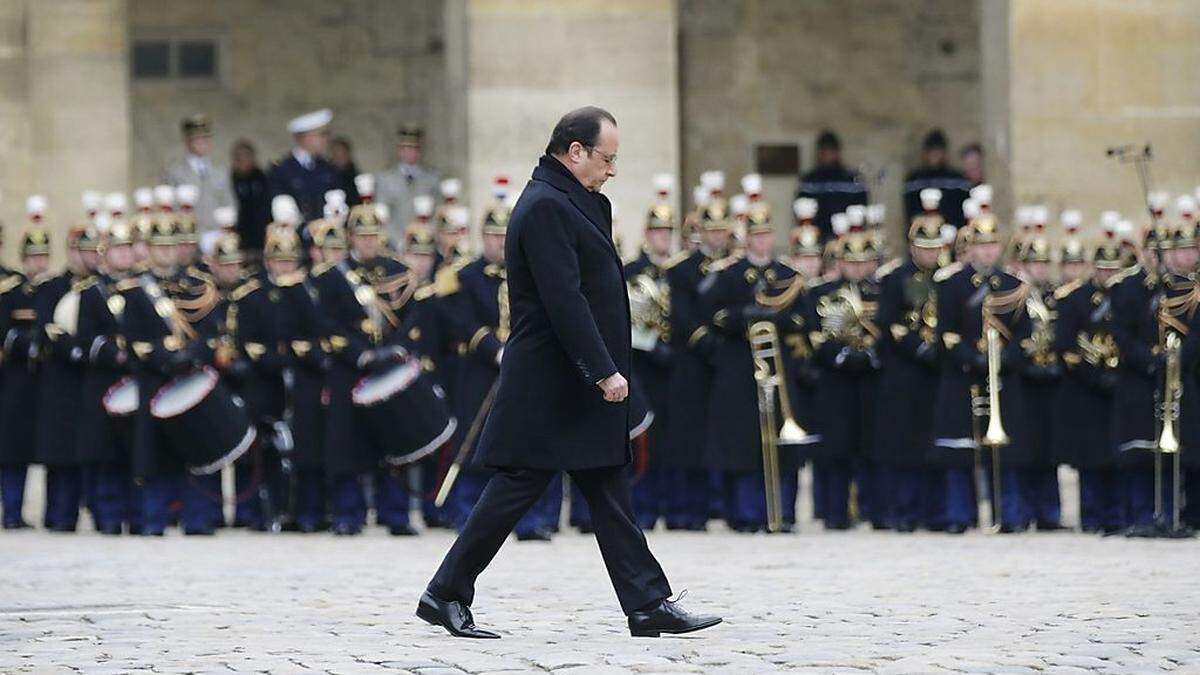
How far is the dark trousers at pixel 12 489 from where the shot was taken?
17656 mm

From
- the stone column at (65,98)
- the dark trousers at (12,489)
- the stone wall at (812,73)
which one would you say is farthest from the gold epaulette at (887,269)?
the stone wall at (812,73)

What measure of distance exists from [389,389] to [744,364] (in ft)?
6.77

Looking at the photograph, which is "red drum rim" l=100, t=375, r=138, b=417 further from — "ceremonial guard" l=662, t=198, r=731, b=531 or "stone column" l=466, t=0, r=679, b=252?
"stone column" l=466, t=0, r=679, b=252

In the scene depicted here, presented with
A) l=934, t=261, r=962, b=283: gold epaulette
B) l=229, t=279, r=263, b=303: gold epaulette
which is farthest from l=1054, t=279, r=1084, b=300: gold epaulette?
l=229, t=279, r=263, b=303: gold epaulette

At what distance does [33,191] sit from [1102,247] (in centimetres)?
876

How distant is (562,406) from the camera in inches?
375

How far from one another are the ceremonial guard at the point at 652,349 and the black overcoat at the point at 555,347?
6642 mm

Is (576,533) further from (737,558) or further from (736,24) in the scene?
(736,24)

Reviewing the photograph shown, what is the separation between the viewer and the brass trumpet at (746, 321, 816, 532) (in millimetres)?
16312

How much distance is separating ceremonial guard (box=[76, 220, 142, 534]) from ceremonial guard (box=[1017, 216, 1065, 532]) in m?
5.04

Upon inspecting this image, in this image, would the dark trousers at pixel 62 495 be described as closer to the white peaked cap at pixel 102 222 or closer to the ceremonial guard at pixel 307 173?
the white peaked cap at pixel 102 222

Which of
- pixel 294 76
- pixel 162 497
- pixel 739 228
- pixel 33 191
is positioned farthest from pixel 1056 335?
pixel 294 76

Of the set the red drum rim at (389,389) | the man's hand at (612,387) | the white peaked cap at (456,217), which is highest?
the white peaked cap at (456,217)

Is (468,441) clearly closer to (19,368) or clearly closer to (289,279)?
(289,279)
